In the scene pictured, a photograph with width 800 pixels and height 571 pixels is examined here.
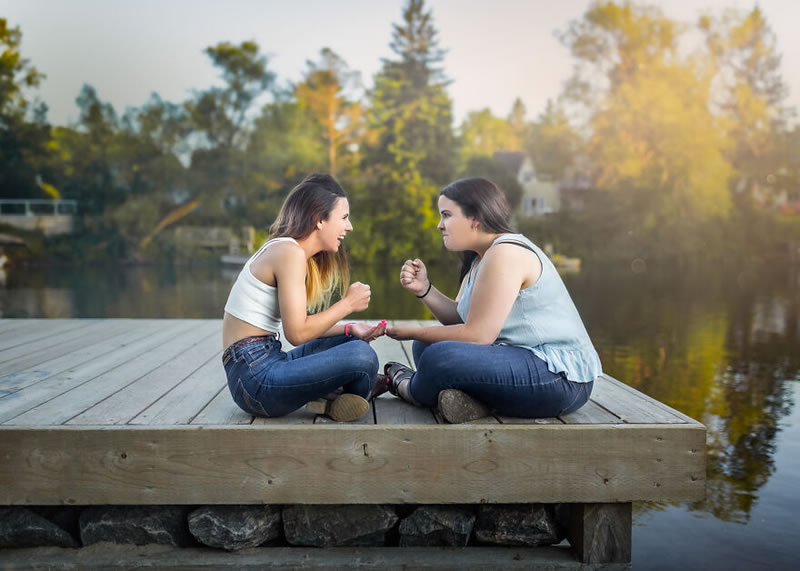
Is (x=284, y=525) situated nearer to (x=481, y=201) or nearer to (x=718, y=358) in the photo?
(x=481, y=201)

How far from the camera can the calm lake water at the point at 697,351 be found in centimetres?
447

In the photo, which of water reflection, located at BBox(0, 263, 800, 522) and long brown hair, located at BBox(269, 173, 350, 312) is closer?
long brown hair, located at BBox(269, 173, 350, 312)

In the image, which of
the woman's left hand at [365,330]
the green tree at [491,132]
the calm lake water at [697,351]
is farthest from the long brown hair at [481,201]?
the green tree at [491,132]

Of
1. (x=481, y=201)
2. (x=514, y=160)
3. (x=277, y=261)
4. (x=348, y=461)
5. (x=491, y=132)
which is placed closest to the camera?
(x=348, y=461)

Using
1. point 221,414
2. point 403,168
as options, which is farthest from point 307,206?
point 403,168

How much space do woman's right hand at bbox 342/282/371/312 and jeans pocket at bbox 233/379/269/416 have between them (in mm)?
536

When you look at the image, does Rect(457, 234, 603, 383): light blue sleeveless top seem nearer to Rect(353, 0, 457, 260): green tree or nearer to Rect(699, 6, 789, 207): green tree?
Rect(353, 0, 457, 260): green tree

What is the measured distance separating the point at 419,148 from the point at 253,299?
1218 inches

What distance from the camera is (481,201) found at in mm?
3059

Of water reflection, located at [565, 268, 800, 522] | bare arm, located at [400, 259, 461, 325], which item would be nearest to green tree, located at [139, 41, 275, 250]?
water reflection, located at [565, 268, 800, 522]

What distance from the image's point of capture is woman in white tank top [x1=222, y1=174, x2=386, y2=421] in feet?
9.58

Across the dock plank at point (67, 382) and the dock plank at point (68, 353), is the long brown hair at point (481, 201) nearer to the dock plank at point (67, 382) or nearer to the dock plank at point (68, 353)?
the dock plank at point (67, 382)

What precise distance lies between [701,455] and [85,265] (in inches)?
1407

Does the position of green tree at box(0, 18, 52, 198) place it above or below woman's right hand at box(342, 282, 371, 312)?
above
